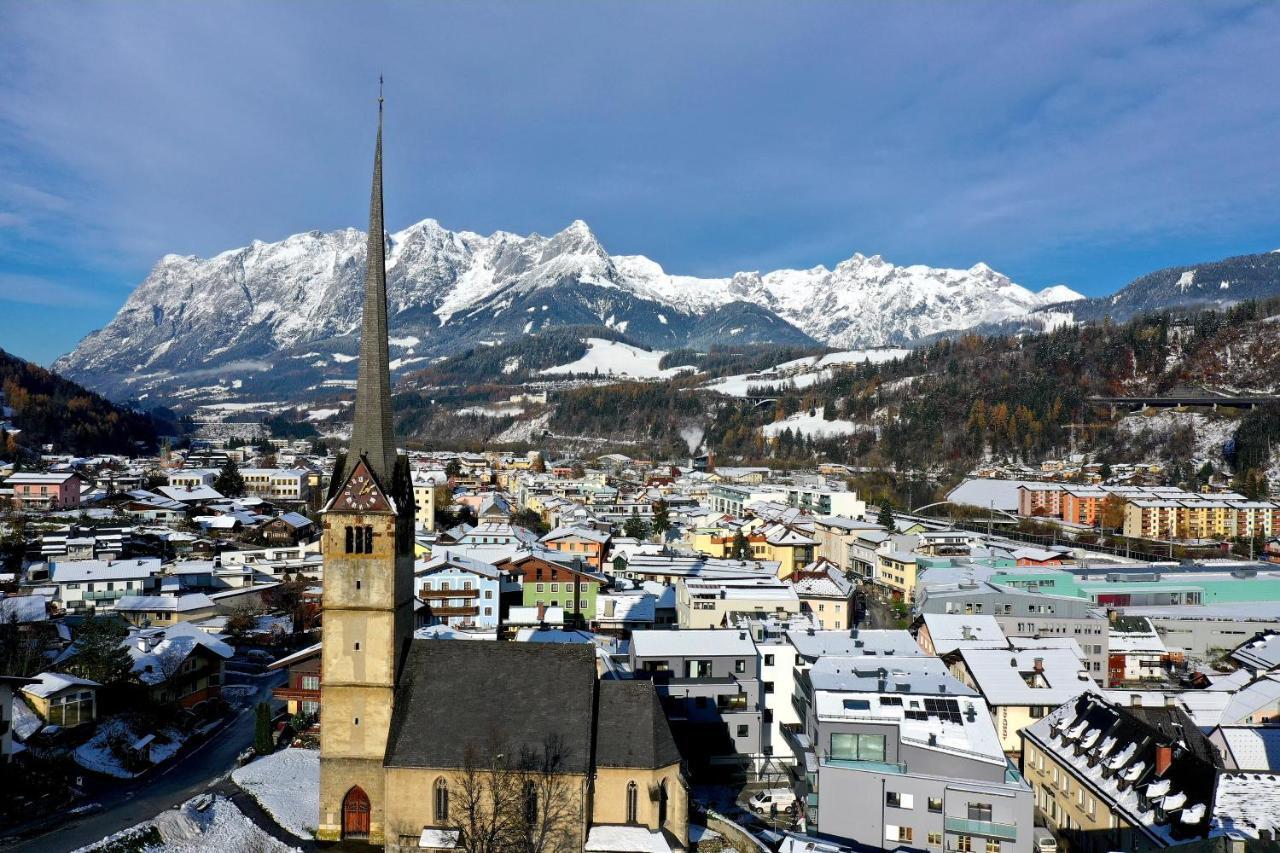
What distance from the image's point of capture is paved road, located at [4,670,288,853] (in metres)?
23.7

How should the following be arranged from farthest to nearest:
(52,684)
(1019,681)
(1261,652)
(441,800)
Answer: (1261,652)
(1019,681)
(52,684)
(441,800)

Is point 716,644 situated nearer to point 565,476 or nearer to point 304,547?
point 304,547

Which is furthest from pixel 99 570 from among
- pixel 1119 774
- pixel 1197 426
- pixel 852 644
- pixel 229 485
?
pixel 1197 426

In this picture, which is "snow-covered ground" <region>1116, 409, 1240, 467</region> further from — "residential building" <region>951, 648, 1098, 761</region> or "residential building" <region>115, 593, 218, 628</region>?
"residential building" <region>115, 593, 218, 628</region>

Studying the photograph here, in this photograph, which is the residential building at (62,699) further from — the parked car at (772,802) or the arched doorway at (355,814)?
the parked car at (772,802)

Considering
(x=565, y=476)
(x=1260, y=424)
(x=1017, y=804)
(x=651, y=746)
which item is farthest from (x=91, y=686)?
(x=1260, y=424)

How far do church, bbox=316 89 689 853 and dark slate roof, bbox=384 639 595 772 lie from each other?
33 mm

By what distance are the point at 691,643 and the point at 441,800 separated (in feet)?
45.6

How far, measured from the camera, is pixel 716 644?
3459 centimetres

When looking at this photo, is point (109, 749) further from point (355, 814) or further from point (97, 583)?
point (97, 583)

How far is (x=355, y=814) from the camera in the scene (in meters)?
23.5

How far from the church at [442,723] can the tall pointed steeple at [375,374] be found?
0.04 m

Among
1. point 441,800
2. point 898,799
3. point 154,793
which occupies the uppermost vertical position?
point 441,800

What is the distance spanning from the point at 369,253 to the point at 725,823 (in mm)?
18167
